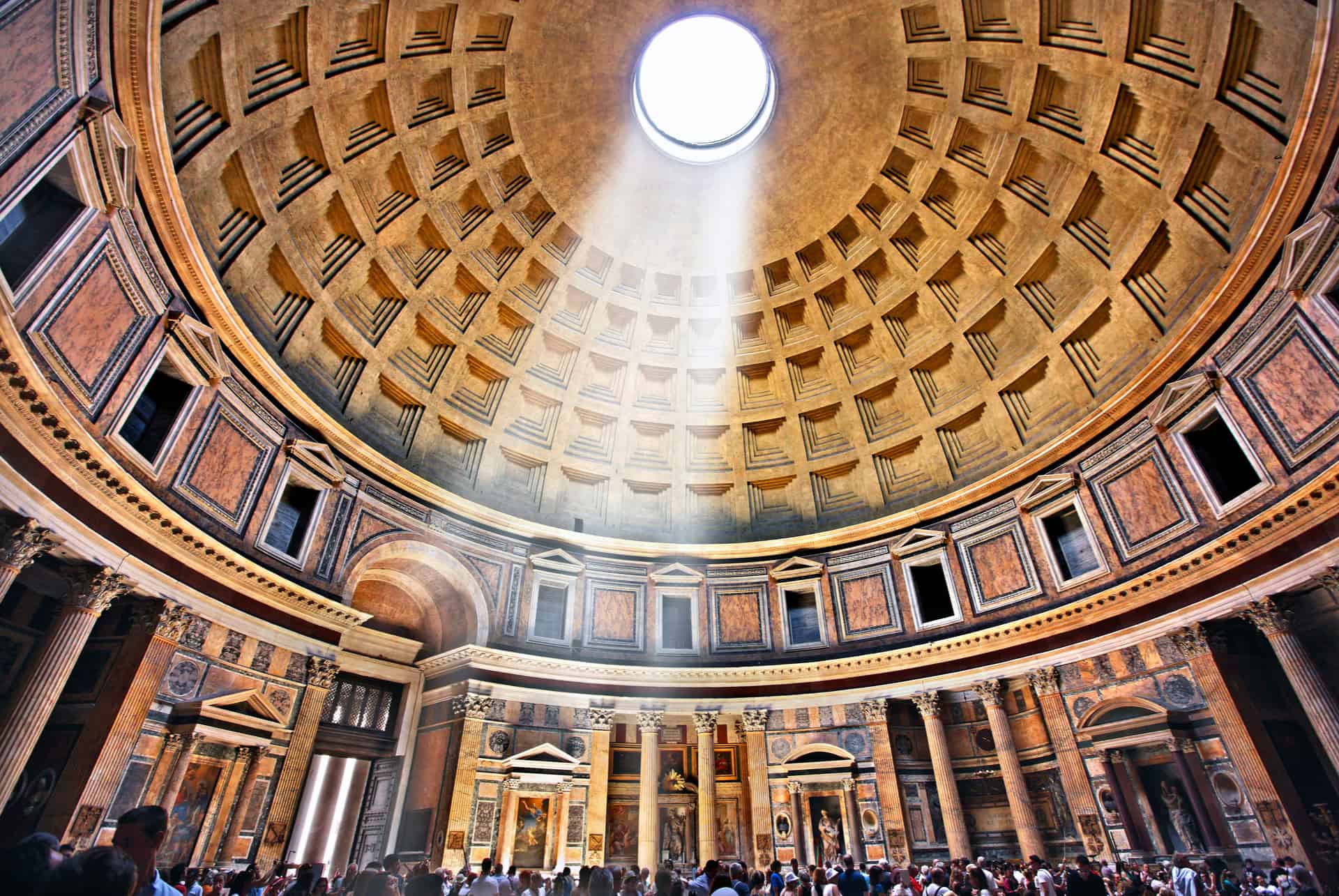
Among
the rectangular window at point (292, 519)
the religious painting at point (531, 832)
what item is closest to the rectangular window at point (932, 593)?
the religious painting at point (531, 832)

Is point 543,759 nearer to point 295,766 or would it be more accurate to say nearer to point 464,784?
point 464,784

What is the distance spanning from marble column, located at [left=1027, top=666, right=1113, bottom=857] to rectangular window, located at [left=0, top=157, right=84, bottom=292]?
2444cm

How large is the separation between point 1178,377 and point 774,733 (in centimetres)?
1598

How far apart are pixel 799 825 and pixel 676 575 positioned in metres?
9.12

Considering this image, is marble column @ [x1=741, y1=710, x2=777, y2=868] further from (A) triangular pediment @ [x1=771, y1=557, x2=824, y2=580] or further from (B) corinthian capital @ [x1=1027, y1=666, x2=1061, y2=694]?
(B) corinthian capital @ [x1=1027, y1=666, x2=1061, y2=694]

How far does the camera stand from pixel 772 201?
2480cm

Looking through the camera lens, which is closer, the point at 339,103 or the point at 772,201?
the point at 339,103

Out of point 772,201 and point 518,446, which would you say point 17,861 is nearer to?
point 518,446

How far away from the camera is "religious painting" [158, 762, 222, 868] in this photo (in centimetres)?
1347

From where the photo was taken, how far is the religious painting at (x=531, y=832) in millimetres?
19266

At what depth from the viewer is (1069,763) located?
58.1 ft

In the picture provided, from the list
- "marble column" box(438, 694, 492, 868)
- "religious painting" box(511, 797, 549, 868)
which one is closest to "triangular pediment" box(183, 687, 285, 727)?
"marble column" box(438, 694, 492, 868)

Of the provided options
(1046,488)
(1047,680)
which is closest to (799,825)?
(1047,680)

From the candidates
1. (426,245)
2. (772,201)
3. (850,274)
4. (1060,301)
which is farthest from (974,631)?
(426,245)
